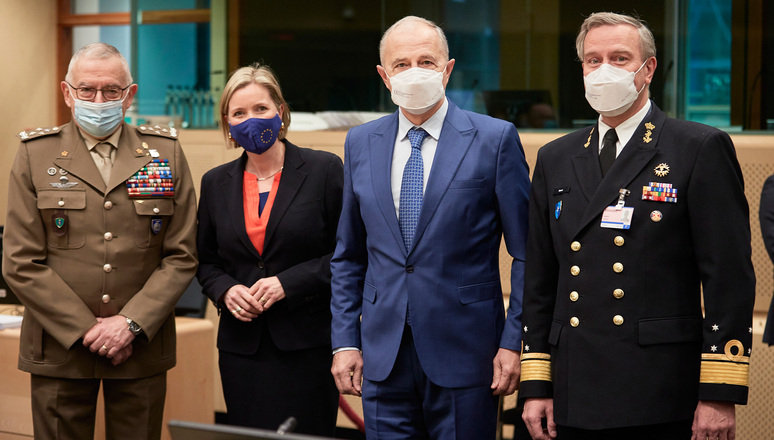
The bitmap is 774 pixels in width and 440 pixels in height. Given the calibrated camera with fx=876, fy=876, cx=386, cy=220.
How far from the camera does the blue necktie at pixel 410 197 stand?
8.20 feet

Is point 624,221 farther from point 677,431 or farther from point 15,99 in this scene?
point 15,99

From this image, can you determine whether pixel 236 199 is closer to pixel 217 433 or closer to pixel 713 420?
pixel 217 433

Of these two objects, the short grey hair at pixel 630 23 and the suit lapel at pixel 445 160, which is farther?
the suit lapel at pixel 445 160

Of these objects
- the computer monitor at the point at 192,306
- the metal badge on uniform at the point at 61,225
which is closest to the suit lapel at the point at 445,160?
the metal badge on uniform at the point at 61,225

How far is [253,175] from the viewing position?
313cm

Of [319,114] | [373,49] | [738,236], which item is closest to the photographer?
[738,236]

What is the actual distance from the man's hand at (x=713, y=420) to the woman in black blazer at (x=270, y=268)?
1.33 metres

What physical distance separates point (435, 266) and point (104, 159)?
1306mm

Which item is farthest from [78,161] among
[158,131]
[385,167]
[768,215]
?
[768,215]

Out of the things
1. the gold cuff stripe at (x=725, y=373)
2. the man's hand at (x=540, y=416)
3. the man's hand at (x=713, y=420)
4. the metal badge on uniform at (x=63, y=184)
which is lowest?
the man's hand at (x=540, y=416)

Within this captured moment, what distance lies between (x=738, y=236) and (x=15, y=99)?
23.0 feet

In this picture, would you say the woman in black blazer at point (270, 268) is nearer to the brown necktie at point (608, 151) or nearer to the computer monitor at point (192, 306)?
the brown necktie at point (608, 151)

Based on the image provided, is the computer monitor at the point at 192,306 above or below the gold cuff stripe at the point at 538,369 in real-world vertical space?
below

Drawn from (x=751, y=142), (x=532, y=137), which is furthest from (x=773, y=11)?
(x=532, y=137)
